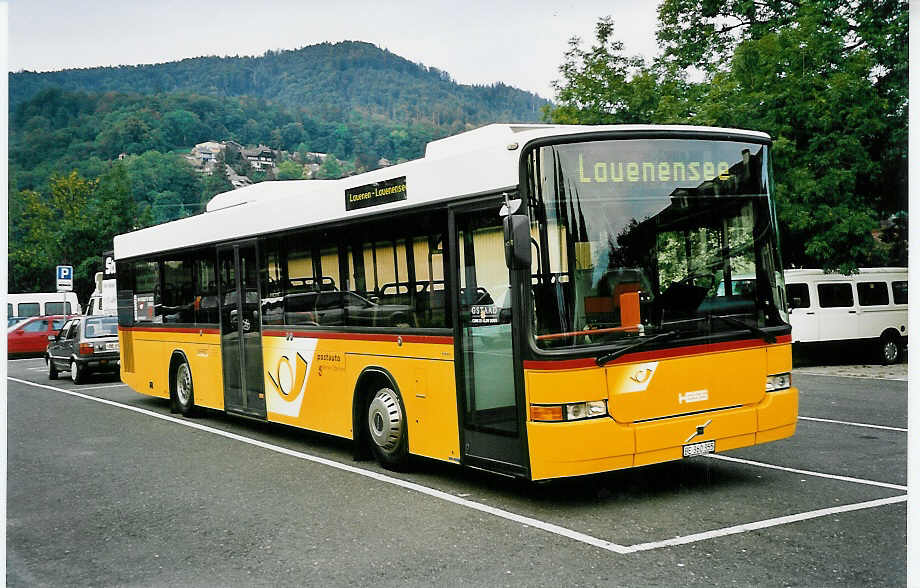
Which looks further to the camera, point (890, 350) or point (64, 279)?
point (64, 279)

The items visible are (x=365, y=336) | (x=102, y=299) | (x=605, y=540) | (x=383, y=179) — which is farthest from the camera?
(x=102, y=299)

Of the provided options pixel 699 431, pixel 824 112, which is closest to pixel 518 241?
pixel 699 431

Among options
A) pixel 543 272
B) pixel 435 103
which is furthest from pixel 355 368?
pixel 435 103

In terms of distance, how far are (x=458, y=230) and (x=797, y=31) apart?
16.4 meters

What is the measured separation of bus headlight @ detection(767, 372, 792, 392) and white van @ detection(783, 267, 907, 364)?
13.5m

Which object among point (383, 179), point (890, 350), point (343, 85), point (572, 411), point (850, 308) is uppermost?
point (343, 85)

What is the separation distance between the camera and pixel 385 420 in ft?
30.4

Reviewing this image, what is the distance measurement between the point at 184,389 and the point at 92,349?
8810 millimetres

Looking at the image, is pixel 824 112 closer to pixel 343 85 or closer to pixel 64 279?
pixel 343 85

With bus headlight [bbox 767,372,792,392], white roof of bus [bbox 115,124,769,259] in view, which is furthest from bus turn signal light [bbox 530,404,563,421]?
bus headlight [bbox 767,372,792,392]

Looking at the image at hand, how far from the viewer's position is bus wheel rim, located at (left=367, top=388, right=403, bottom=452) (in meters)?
9.16

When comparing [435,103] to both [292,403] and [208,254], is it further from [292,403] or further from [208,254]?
[292,403]

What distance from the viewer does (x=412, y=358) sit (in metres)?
8.82

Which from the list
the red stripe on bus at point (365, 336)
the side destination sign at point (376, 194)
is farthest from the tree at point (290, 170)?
the side destination sign at point (376, 194)
